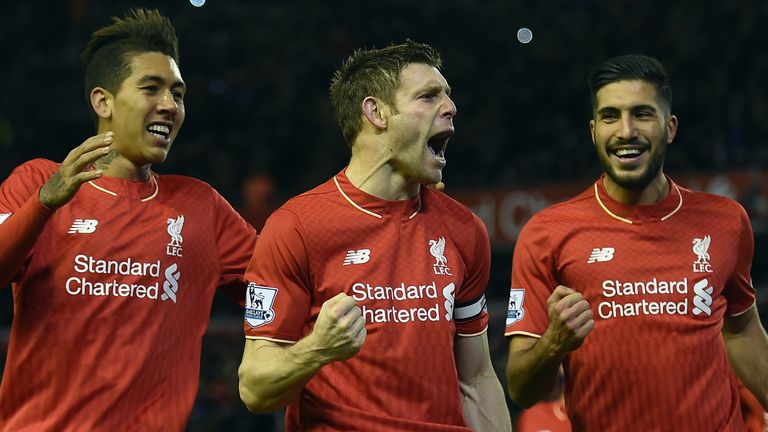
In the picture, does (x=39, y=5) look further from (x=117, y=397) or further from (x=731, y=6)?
(x=117, y=397)

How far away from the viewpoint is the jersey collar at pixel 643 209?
4539 mm

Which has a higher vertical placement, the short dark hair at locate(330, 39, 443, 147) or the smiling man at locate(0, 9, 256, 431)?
the short dark hair at locate(330, 39, 443, 147)

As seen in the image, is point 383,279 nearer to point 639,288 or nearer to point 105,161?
point 639,288

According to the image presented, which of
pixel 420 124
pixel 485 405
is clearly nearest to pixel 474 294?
pixel 485 405

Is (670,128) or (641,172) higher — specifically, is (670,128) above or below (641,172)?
above

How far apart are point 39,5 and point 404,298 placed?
14.1m

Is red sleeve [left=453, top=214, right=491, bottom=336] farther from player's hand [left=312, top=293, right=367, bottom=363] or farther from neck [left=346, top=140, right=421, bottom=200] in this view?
player's hand [left=312, top=293, right=367, bottom=363]

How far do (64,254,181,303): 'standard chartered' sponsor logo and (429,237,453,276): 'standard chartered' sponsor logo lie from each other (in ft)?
3.16

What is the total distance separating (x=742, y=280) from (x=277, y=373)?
6.26 feet

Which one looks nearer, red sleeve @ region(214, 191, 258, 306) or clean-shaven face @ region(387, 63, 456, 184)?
clean-shaven face @ region(387, 63, 456, 184)

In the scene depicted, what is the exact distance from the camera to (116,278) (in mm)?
4199

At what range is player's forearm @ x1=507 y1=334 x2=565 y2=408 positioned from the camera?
4.12m

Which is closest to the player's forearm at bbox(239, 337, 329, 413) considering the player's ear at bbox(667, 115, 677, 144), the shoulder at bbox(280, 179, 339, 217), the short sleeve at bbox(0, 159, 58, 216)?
the shoulder at bbox(280, 179, 339, 217)

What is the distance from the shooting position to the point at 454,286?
395 cm
